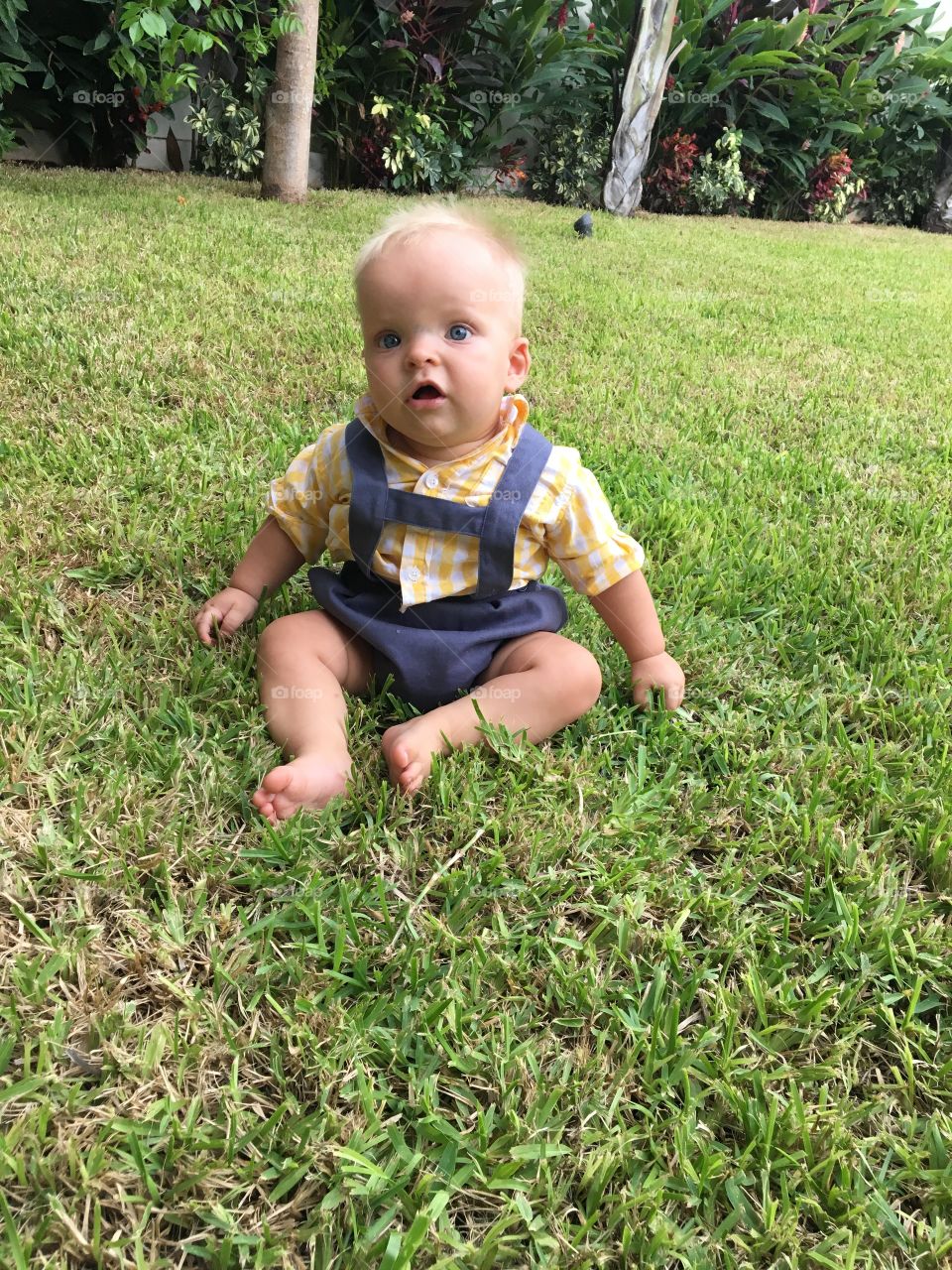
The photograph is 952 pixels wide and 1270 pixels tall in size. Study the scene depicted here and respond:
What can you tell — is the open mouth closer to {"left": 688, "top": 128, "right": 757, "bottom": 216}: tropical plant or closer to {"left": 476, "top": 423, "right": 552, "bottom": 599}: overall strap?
{"left": 476, "top": 423, "right": 552, "bottom": 599}: overall strap

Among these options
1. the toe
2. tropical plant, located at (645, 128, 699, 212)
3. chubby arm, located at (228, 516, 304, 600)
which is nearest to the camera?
the toe

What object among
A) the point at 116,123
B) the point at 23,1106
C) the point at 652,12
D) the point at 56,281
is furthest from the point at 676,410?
the point at 652,12

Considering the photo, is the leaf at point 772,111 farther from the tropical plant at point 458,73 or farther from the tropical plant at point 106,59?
the tropical plant at point 106,59

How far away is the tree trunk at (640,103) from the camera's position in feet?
26.7

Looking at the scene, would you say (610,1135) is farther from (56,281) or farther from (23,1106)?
(56,281)

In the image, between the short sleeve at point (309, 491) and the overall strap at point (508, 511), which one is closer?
the overall strap at point (508, 511)

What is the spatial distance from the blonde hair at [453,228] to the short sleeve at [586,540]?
31 cm

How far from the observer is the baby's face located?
147 centimetres

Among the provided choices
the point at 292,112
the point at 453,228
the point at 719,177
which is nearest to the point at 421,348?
the point at 453,228

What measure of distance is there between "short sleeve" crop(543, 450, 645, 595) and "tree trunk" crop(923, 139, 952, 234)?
478 inches

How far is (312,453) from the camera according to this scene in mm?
1736

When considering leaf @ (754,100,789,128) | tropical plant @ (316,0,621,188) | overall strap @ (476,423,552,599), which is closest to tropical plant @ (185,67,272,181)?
tropical plant @ (316,0,621,188)

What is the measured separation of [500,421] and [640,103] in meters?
8.32

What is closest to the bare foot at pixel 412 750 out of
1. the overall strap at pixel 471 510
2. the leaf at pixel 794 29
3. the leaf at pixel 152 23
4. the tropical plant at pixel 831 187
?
the overall strap at pixel 471 510
